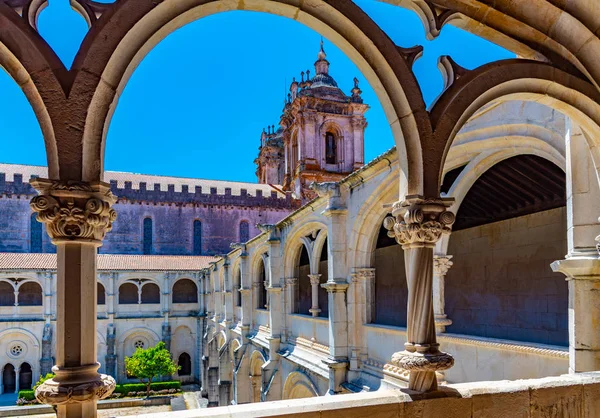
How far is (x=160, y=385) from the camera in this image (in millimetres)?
26328

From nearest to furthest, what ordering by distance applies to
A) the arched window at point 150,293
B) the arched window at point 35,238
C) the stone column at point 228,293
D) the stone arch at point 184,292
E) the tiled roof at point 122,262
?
the stone column at point 228,293 < the tiled roof at point 122,262 < the arched window at point 35,238 < the arched window at point 150,293 < the stone arch at point 184,292

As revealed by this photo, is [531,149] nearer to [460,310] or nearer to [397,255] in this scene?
[460,310]

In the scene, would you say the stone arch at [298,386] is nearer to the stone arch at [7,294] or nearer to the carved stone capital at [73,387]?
the carved stone capital at [73,387]

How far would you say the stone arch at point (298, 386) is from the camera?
12.2 meters

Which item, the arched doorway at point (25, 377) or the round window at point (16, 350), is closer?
the round window at point (16, 350)

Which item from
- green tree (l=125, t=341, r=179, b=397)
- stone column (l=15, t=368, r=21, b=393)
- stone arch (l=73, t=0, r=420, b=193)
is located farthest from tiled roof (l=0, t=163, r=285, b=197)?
stone arch (l=73, t=0, r=420, b=193)

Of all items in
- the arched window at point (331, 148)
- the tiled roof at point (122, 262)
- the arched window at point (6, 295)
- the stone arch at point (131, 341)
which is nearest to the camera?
the tiled roof at point (122, 262)

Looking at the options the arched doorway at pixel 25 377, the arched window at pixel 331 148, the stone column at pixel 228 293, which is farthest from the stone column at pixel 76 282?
the arched window at pixel 331 148

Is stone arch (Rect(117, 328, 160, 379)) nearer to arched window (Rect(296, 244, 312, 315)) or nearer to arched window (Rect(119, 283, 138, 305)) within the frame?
arched window (Rect(119, 283, 138, 305))

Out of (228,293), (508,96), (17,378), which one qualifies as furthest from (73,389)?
(17,378)

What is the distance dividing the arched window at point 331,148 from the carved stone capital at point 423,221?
32935 mm

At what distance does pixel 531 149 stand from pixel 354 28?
415 centimetres

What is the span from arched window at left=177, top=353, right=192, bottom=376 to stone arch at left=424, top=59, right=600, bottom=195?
99.9 ft

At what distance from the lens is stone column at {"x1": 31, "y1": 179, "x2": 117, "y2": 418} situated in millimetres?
2578
